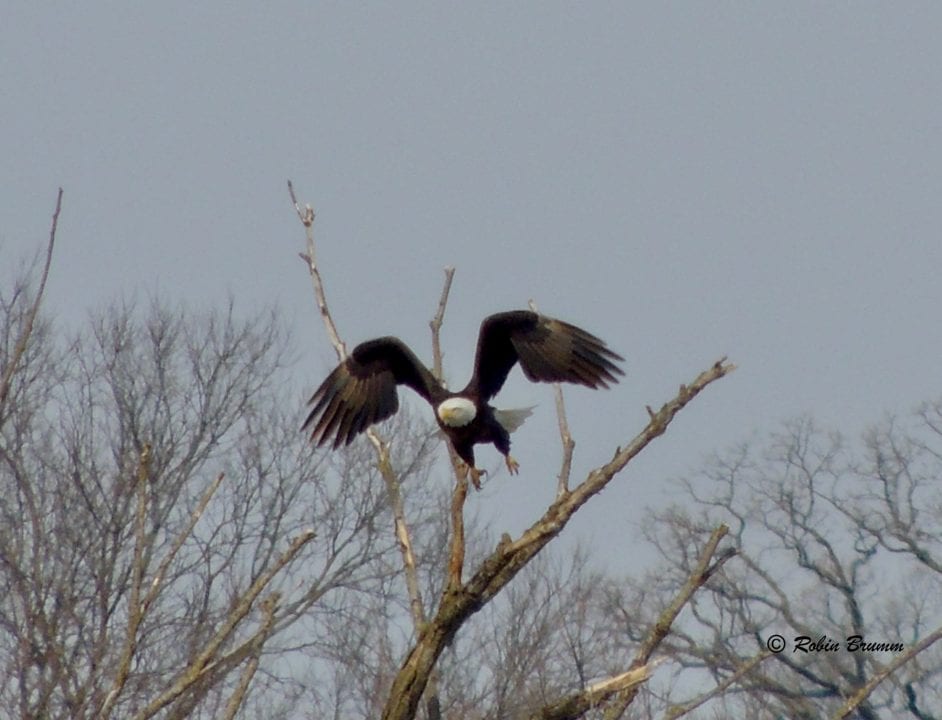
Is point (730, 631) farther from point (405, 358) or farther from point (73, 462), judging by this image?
point (405, 358)

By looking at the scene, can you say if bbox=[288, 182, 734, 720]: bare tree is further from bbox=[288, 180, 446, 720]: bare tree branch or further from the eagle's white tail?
the eagle's white tail

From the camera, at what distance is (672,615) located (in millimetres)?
4516

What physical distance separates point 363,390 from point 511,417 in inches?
34.6

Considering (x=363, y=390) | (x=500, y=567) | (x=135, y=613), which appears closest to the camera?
(x=135, y=613)

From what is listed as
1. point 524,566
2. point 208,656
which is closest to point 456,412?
point 524,566

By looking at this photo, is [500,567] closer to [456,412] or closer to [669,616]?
[669,616]

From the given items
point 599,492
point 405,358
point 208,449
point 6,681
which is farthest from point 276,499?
point 599,492

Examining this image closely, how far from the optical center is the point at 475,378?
26.3 ft

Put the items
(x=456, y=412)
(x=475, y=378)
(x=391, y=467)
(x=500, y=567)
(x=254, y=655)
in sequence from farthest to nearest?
1. (x=475, y=378)
2. (x=456, y=412)
3. (x=391, y=467)
4. (x=500, y=567)
5. (x=254, y=655)

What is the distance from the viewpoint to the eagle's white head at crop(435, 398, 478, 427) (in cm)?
749

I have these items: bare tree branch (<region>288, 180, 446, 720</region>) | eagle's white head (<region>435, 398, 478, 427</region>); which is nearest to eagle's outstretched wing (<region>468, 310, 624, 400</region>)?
eagle's white head (<region>435, 398, 478, 427</region>)

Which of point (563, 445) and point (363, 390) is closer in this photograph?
point (563, 445)

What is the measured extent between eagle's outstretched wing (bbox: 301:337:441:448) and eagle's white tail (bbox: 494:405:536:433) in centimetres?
50

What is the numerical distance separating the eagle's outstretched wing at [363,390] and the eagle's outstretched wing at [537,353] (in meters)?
0.41
